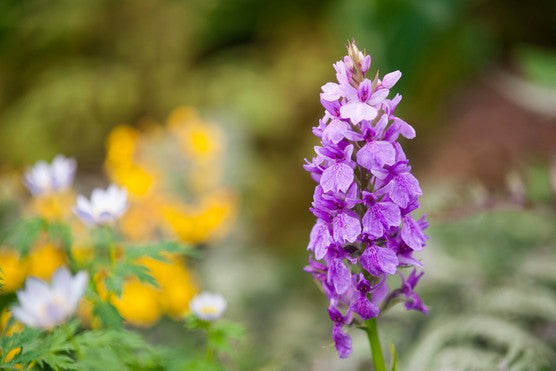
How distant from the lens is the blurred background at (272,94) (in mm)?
3002

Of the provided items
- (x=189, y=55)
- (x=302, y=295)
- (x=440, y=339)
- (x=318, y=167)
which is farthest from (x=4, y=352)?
(x=189, y=55)

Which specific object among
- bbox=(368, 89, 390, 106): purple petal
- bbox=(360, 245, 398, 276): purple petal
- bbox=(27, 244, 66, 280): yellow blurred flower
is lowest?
bbox=(360, 245, 398, 276): purple petal

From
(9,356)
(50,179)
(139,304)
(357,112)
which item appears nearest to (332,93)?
(357,112)

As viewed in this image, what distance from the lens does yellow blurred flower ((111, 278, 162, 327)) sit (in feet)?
7.57

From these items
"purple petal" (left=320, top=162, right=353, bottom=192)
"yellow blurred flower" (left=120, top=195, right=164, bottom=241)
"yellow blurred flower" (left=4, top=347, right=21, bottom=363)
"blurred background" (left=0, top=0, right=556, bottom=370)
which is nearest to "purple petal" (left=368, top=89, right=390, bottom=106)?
"purple petal" (left=320, top=162, right=353, bottom=192)

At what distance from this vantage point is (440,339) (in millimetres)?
1742

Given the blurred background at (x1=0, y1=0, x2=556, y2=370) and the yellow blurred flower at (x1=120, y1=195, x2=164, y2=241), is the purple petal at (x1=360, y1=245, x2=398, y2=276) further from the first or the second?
the yellow blurred flower at (x1=120, y1=195, x2=164, y2=241)

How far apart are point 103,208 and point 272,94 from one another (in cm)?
312

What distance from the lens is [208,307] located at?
1.33m

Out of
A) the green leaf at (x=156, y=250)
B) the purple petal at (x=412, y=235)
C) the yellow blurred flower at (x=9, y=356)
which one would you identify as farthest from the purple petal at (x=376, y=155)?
the yellow blurred flower at (x=9, y=356)

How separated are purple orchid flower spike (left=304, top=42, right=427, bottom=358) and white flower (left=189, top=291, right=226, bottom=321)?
326 mm

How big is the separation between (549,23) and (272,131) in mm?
2031

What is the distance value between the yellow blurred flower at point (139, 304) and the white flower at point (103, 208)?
0.97 metres

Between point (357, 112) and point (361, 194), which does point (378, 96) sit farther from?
point (361, 194)
